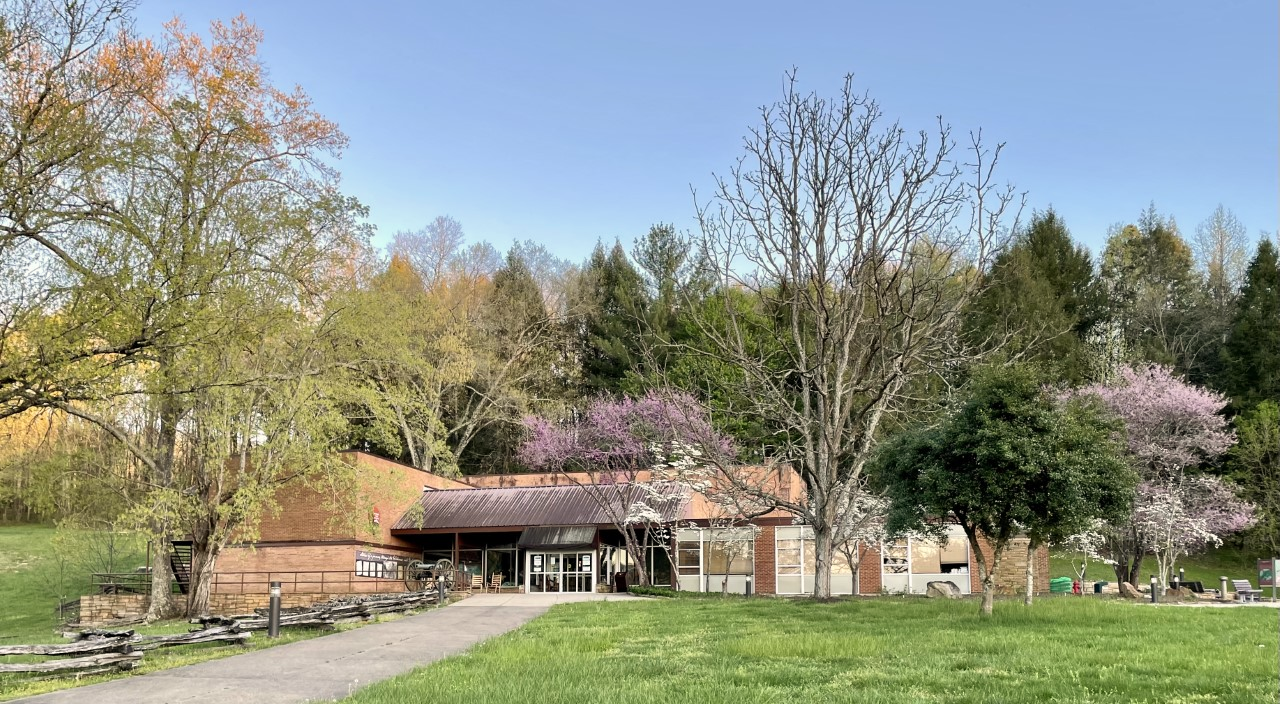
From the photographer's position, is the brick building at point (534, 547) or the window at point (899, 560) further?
the window at point (899, 560)

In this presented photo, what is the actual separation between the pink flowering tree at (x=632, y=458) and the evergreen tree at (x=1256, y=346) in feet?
92.5

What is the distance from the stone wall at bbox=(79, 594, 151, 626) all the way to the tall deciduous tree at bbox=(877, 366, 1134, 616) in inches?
919

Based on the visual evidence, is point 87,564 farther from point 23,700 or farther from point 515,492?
point 23,700

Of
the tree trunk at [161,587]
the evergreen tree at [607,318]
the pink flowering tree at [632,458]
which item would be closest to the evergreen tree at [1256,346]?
the pink flowering tree at [632,458]

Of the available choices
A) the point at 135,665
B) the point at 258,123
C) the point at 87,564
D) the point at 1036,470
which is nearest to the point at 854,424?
the point at 1036,470

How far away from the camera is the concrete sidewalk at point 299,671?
8.58 metres

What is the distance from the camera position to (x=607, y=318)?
51375mm

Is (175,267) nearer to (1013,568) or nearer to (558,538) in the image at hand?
(558,538)

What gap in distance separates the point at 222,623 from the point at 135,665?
419cm

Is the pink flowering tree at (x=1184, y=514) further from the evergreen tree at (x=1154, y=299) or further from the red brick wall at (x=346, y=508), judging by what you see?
the red brick wall at (x=346, y=508)

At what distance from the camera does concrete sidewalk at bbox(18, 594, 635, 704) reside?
8.58 m

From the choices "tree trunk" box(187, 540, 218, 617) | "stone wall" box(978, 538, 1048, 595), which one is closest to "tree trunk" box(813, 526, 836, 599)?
"stone wall" box(978, 538, 1048, 595)

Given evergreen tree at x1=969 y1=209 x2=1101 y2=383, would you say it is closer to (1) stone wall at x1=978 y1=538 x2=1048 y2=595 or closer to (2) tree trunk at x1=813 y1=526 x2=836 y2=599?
(1) stone wall at x1=978 y1=538 x2=1048 y2=595

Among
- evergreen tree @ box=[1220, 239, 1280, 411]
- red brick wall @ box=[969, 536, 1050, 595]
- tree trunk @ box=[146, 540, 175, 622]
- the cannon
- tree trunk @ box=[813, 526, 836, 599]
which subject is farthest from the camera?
evergreen tree @ box=[1220, 239, 1280, 411]
